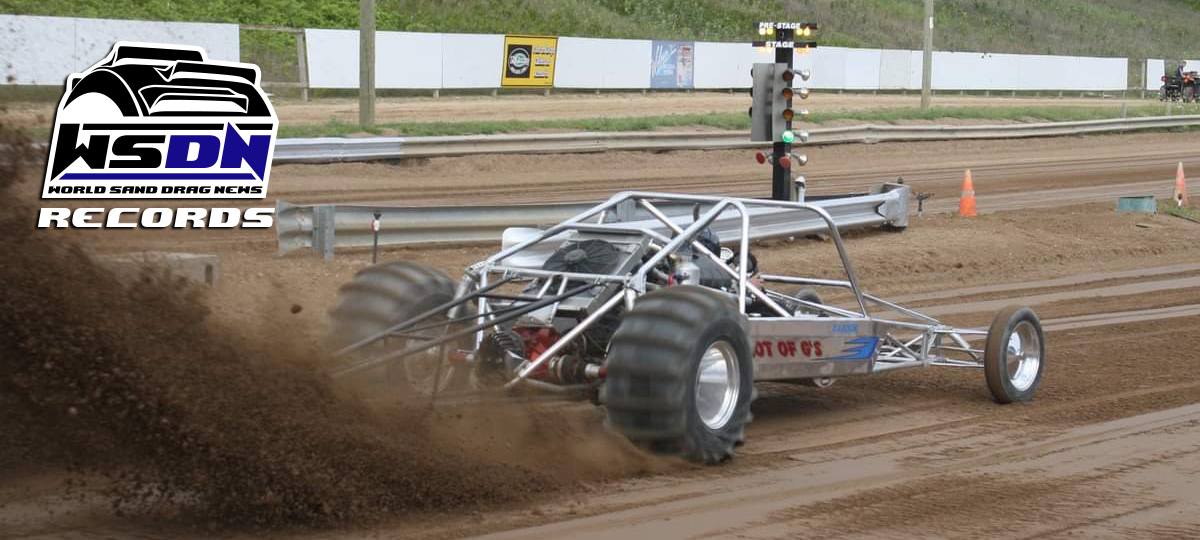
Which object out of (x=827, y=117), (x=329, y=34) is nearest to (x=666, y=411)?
(x=827, y=117)

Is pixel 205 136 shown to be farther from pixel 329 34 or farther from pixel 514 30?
pixel 514 30

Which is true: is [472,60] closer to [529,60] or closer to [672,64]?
[529,60]

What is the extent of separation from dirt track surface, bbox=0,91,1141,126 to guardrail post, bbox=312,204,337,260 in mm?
8435

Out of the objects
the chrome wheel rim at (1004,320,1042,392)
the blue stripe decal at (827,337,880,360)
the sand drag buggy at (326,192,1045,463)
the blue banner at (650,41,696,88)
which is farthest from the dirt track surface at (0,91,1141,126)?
the chrome wheel rim at (1004,320,1042,392)

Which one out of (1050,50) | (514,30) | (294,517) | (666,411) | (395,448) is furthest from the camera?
(1050,50)

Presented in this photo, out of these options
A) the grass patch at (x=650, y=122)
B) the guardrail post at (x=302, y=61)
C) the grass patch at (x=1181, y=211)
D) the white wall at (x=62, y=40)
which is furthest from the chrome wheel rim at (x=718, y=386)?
the guardrail post at (x=302, y=61)

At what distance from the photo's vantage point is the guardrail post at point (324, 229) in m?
12.6

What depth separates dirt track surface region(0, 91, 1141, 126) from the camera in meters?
28.7

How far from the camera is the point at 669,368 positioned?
6379mm

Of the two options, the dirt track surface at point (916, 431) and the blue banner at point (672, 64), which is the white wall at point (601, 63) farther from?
the dirt track surface at point (916, 431)

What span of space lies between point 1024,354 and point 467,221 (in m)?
6.39

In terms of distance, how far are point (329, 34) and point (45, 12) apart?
247 inches

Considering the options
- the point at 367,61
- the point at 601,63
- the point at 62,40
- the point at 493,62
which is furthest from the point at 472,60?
the point at 367,61

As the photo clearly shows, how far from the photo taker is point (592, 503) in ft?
19.9
